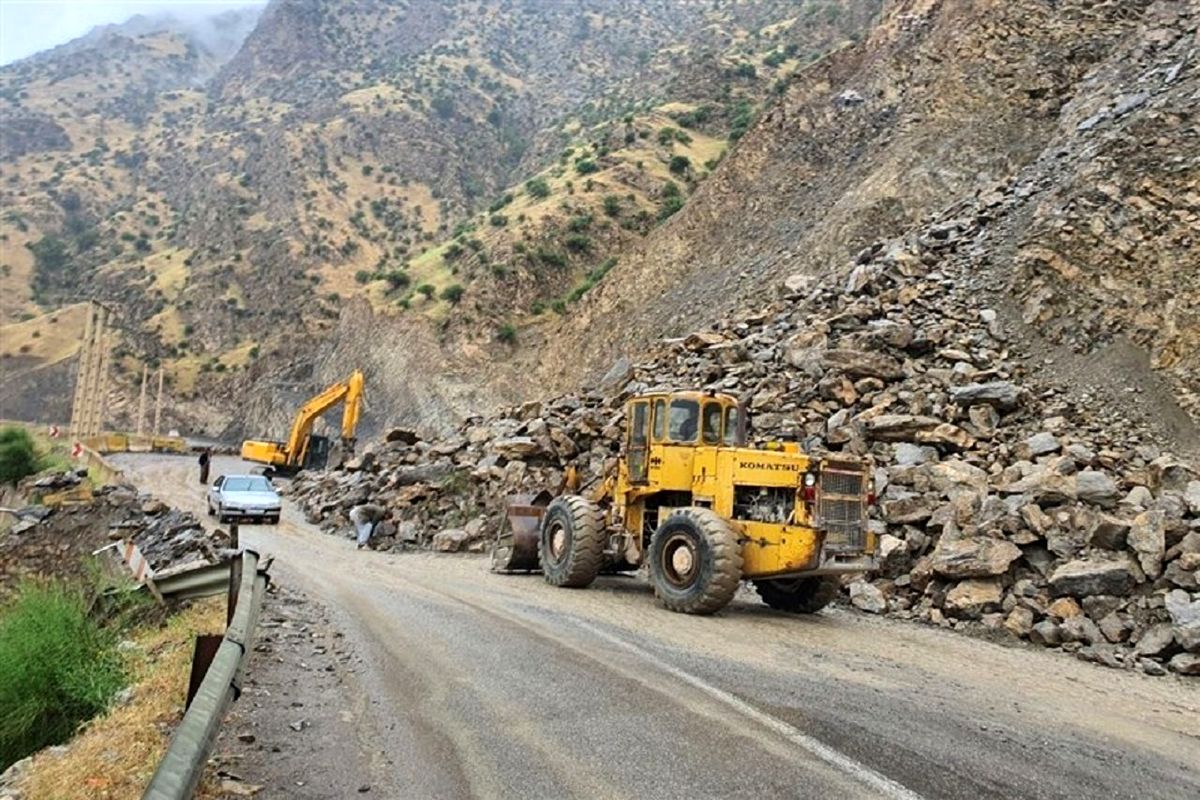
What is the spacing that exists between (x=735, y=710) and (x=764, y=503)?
4.81 metres

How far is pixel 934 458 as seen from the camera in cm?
1302

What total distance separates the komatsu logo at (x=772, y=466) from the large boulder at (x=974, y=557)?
2.31 metres

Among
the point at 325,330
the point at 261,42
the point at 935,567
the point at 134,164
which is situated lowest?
the point at 935,567

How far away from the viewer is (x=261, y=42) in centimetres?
13412

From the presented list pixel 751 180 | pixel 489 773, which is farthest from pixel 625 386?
pixel 751 180

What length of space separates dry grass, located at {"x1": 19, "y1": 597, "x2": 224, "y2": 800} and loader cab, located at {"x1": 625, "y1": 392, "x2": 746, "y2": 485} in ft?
20.6

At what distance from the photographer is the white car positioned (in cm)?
2150

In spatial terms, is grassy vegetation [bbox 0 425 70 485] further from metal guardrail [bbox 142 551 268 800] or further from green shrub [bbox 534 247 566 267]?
metal guardrail [bbox 142 551 268 800]

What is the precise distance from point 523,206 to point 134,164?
86.8 metres

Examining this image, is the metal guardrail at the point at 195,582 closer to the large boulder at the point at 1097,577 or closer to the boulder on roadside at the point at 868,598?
the boulder on roadside at the point at 868,598

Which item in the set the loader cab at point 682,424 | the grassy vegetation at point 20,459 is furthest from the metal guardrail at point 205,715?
the grassy vegetation at point 20,459

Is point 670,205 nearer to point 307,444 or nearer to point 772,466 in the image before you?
point 307,444

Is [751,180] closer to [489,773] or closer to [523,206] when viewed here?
[523,206]

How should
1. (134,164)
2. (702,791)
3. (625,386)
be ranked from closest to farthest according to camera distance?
(702,791), (625,386), (134,164)
